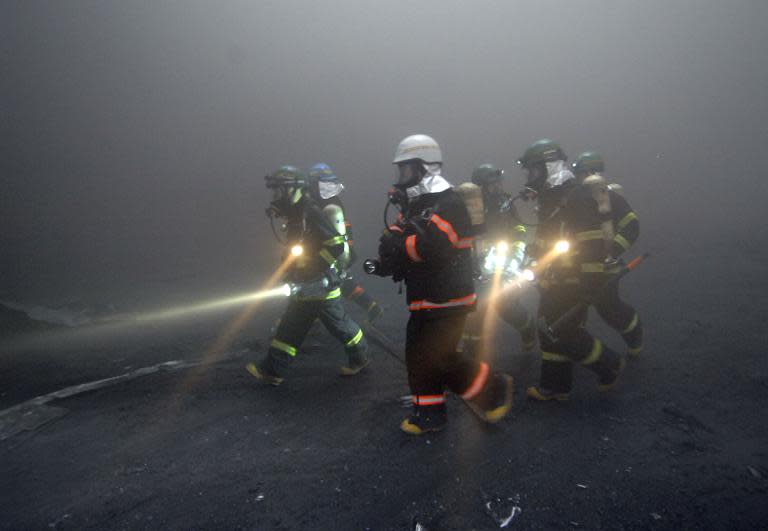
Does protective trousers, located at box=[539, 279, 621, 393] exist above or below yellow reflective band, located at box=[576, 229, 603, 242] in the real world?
below

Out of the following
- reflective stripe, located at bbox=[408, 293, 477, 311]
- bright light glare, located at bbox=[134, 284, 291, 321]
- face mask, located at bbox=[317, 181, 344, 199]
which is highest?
face mask, located at bbox=[317, 181, 344, 199]

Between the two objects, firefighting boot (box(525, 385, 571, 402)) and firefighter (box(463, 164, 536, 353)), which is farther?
firefighter (box(463, 164, 536, 353))

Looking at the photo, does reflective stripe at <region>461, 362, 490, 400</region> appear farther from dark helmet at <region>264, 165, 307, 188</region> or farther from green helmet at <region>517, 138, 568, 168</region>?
dark helmet at <region>264, 165, 307, 188</region>

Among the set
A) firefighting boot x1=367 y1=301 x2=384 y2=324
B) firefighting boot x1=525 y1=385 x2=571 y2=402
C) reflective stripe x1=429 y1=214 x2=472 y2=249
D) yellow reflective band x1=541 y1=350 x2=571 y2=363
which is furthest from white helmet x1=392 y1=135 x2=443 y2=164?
firefighting boot x1=367 y1=301 x2=384 y2=324

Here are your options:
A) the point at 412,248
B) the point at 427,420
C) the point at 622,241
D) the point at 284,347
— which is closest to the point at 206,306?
the point at 284,347

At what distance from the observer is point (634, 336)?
4145 mm

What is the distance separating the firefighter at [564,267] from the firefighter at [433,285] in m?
0.68

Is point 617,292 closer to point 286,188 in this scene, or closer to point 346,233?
point 346,233

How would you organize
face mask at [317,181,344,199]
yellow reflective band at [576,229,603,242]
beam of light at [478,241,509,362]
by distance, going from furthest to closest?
face mask at [317,181,344,199]
beam of light at [478,241,509,362]
yellow reflective band at [576,229,603,242]

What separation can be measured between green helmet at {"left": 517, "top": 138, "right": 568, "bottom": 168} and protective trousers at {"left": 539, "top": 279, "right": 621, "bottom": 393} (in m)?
1.05

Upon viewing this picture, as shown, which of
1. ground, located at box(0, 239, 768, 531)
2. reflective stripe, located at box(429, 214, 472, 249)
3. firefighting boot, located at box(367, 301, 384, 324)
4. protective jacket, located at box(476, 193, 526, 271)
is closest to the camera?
ground, located at box(0, 239, 768, 531)

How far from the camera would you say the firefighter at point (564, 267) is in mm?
3127

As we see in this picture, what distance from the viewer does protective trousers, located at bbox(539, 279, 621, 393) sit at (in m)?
3.13

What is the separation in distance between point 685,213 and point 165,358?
19859 millimetres
